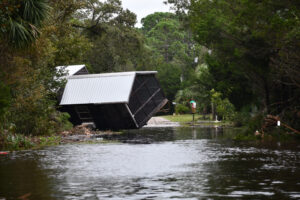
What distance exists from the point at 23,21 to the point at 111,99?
19.0m

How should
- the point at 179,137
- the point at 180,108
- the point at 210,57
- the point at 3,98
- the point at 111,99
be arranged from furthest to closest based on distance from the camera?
the point at 180,108 < the point at 210,57 < the point at 111,99 < the point at 179,137 < the point at 3,98

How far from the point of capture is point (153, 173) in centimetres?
1509

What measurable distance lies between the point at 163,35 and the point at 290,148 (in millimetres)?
87294

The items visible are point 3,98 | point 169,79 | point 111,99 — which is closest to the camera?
point 3,98

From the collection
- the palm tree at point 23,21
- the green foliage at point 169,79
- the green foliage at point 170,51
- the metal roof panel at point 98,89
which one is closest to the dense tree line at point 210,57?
the palm tree at point 23,21

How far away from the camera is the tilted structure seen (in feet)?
131

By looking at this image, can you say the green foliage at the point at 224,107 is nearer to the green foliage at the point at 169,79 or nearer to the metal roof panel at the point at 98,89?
the metal roof panel at the point at 98,89

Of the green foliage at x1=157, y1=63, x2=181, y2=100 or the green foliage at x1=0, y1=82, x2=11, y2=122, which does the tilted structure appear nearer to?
the green foliage at x1=0, y1=82, x2=11, y2=122

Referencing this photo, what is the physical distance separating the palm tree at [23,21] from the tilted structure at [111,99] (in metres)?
17.9

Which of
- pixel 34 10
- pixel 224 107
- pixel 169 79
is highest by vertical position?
pixel 169 79

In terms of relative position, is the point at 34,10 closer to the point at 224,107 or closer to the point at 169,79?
the point at 224,107

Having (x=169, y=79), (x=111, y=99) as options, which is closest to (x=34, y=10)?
(x=111, y=99)

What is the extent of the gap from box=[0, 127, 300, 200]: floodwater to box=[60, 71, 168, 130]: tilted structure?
15.9 m

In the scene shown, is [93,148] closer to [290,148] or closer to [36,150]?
[36,150]
